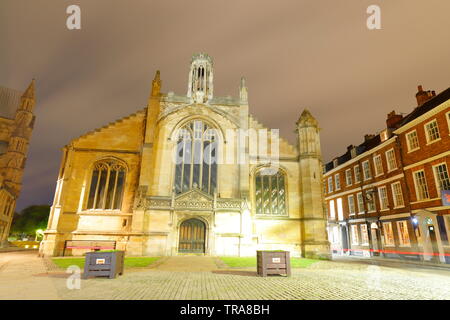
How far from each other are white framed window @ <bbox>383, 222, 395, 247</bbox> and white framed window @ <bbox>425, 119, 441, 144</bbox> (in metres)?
8.80

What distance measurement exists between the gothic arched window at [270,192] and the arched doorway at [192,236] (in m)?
5.26

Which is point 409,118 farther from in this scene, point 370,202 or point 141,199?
point 141,199

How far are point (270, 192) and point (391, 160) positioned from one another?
11992 millimetres

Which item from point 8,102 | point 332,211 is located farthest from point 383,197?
point 8,102

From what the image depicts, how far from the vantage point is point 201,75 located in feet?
91.3

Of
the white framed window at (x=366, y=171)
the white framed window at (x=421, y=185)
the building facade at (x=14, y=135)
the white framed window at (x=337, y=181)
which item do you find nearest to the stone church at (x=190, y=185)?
the white framed window at (x=421, y=185)

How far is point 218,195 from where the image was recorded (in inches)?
861

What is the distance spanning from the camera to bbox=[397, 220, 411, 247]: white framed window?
21.9 meters

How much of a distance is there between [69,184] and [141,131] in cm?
712

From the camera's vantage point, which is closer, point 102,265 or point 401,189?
point 102,265

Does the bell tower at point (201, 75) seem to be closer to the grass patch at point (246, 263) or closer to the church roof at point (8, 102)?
the grass patch at point (246, 263)

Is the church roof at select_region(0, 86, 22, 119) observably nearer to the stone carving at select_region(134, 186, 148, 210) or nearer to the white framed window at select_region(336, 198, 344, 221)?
the stone carving at select_region(134, 186, 148, 210)

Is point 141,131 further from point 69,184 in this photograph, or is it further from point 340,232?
point 340,232
